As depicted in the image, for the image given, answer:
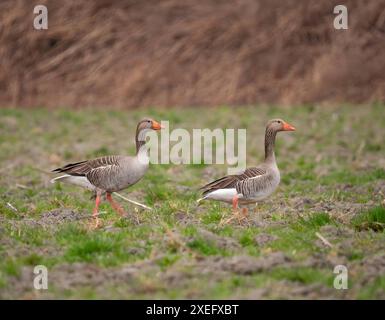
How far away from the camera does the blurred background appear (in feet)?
84.9

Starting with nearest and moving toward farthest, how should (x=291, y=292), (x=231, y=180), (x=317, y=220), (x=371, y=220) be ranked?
(x=291, y=292)
(x=371, y=220)
(x=317, y=220)
(x=231, y=180)

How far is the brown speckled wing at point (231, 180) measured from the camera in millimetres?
10102

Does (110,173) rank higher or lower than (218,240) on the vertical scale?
higher

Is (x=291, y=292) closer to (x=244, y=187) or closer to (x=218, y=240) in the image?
(x=218, y=240)

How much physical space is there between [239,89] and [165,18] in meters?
4.29

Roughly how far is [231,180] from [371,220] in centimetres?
209

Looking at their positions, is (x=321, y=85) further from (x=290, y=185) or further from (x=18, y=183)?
(x=18, y=183)

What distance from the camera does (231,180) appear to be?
400 inches

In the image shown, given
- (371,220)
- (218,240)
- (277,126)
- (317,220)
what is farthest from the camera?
(277,126)

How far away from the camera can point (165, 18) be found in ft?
90.3

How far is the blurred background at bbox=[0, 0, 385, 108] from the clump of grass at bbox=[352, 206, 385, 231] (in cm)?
1629

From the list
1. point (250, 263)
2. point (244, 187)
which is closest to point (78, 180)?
point (244, 187)

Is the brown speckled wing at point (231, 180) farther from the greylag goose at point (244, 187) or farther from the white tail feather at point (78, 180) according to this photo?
the white tail feather at point (78, 180)
